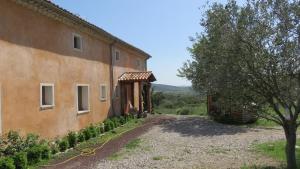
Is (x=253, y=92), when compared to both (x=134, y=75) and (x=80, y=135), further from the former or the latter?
(x=134, y=75)

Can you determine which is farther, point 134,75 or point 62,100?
point 134,75

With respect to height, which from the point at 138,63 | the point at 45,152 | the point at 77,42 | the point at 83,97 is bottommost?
the point at 45,152

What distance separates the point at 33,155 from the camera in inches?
439

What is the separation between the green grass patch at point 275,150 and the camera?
11632mm

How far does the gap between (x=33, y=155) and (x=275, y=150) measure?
7.59m

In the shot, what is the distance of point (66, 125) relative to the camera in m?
15.3

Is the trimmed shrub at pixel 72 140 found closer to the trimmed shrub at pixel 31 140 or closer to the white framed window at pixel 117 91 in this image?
the trimmed shrub at pixel 31 140

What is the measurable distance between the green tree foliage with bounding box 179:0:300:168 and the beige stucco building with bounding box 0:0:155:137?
19.3 ft

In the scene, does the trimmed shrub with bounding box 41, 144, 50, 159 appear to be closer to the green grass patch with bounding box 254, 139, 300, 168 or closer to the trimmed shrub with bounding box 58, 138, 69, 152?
the trimmed shrub with bounding box 58, 138, 69, 152

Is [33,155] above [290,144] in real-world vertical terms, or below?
below

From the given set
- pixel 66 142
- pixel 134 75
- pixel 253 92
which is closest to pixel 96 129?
pixel 66 142

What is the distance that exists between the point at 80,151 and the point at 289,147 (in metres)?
6.91

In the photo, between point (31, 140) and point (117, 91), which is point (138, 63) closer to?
point (117, 91)

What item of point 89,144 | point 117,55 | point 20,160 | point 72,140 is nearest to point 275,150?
point 89,144
